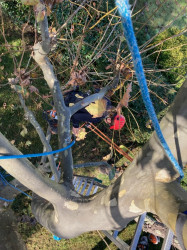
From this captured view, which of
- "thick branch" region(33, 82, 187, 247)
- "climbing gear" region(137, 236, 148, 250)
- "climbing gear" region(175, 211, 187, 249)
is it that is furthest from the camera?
"climbing gear" region(137, 236, 148, 250)

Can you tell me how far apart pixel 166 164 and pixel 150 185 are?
0.15 metres

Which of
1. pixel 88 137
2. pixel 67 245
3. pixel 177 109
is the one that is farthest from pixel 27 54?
pixel 177 109

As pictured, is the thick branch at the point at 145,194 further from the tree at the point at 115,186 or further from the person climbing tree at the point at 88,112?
the person climbing tree at the point at 88,112

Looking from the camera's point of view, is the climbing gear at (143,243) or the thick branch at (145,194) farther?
the climbing gear at (143,243)

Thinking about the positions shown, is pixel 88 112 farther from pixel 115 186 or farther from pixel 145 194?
pixel 145 194

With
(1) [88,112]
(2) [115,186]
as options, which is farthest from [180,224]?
(1) [88,112]

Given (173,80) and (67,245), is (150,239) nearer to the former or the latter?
(67,245)

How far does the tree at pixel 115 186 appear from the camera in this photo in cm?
103

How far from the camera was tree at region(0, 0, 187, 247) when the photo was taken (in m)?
1.03

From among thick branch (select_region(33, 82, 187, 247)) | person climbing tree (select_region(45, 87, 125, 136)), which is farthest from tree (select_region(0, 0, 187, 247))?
person climbing tree (select_region(45, 87, 125, 136))

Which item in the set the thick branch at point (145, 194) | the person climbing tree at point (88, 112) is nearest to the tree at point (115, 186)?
the thick branch at point (145, 194)

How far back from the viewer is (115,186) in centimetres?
134

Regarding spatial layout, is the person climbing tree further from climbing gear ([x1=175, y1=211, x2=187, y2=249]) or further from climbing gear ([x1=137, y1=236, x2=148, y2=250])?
climbing gear ([x1=137, y1=236, x2=148, y2=250])

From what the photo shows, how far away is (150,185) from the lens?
3.69ft
